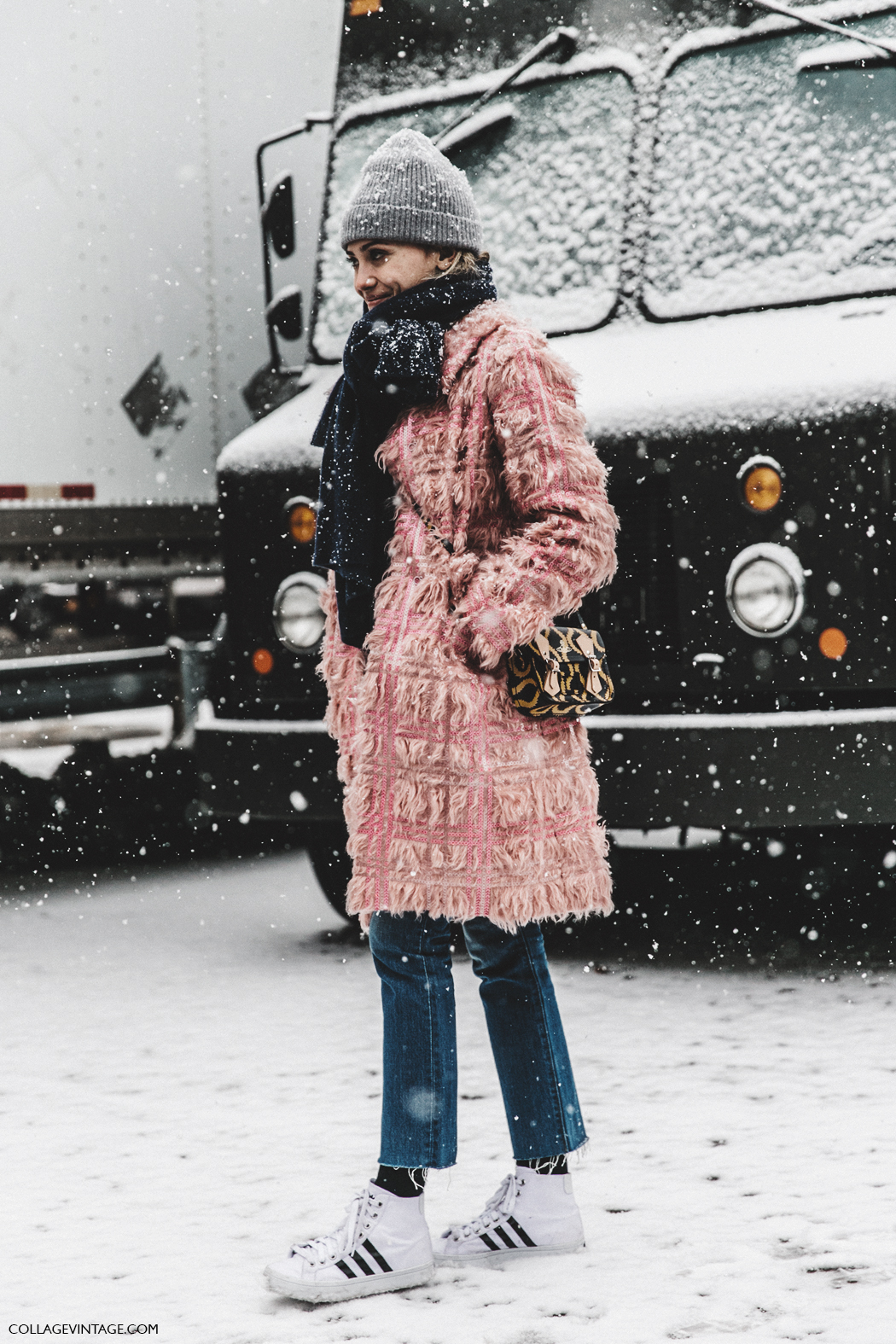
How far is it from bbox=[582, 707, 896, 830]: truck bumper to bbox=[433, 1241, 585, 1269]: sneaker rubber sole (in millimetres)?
1863

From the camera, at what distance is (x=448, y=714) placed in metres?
2.81

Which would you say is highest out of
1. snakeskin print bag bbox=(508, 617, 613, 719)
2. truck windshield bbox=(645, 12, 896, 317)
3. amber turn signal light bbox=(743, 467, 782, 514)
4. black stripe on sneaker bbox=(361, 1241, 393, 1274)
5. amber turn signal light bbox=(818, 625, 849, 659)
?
truck windshield bbox=(645, 12, 896, 317)

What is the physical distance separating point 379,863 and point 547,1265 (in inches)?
28.7

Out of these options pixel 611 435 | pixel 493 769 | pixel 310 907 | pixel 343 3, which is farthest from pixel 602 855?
pixel 343 3

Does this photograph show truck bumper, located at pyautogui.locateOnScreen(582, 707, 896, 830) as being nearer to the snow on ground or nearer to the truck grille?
the truck grille

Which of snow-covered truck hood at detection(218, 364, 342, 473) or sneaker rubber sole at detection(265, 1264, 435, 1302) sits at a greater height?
snow-covered truck hood at detection(218, 364, 342, 473)

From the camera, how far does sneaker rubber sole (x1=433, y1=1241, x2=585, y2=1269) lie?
2906mm

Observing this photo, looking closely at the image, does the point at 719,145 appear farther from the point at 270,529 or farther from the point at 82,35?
the point at 82,35

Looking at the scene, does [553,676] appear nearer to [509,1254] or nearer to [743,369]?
[509,1254]

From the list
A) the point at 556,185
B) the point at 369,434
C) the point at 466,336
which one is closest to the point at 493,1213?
the point at 369,434

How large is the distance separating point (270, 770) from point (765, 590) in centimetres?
160

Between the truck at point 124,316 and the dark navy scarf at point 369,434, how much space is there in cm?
323

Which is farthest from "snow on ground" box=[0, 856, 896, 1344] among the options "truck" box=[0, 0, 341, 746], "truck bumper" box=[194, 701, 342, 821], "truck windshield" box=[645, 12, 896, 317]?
"truck windshield" box=[645, 12, 896, 317]

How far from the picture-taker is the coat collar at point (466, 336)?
9.42 feet
